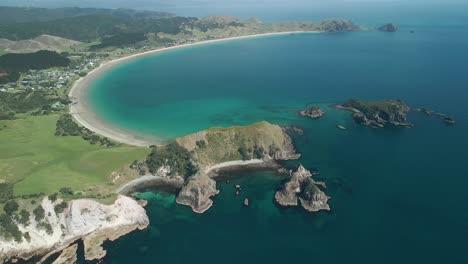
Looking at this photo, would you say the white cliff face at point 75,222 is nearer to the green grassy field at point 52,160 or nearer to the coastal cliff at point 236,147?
the green grassy field at point 52,160

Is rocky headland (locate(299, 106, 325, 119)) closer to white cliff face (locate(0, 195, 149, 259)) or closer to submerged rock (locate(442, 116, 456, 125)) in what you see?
submerged rock (locate(442, 116, 456, 125))

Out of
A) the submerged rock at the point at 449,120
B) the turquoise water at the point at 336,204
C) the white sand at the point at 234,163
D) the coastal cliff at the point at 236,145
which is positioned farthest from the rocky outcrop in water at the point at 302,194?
the submerged rock at the point at 449,120

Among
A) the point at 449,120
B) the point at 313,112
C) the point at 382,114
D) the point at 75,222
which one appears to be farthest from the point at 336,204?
the point at 449,120

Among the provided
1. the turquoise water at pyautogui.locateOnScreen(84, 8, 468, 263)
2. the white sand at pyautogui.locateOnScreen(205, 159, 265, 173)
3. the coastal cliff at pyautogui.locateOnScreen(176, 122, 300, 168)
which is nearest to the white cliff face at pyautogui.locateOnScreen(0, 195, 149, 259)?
the turquoise water at pyautogui.locateOnScreen(84, 8, 468, 263)

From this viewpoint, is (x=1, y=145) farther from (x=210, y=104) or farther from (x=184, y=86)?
(x=184, y=86)

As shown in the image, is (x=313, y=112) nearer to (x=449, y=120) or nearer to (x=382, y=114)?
(x=382, y=114)
